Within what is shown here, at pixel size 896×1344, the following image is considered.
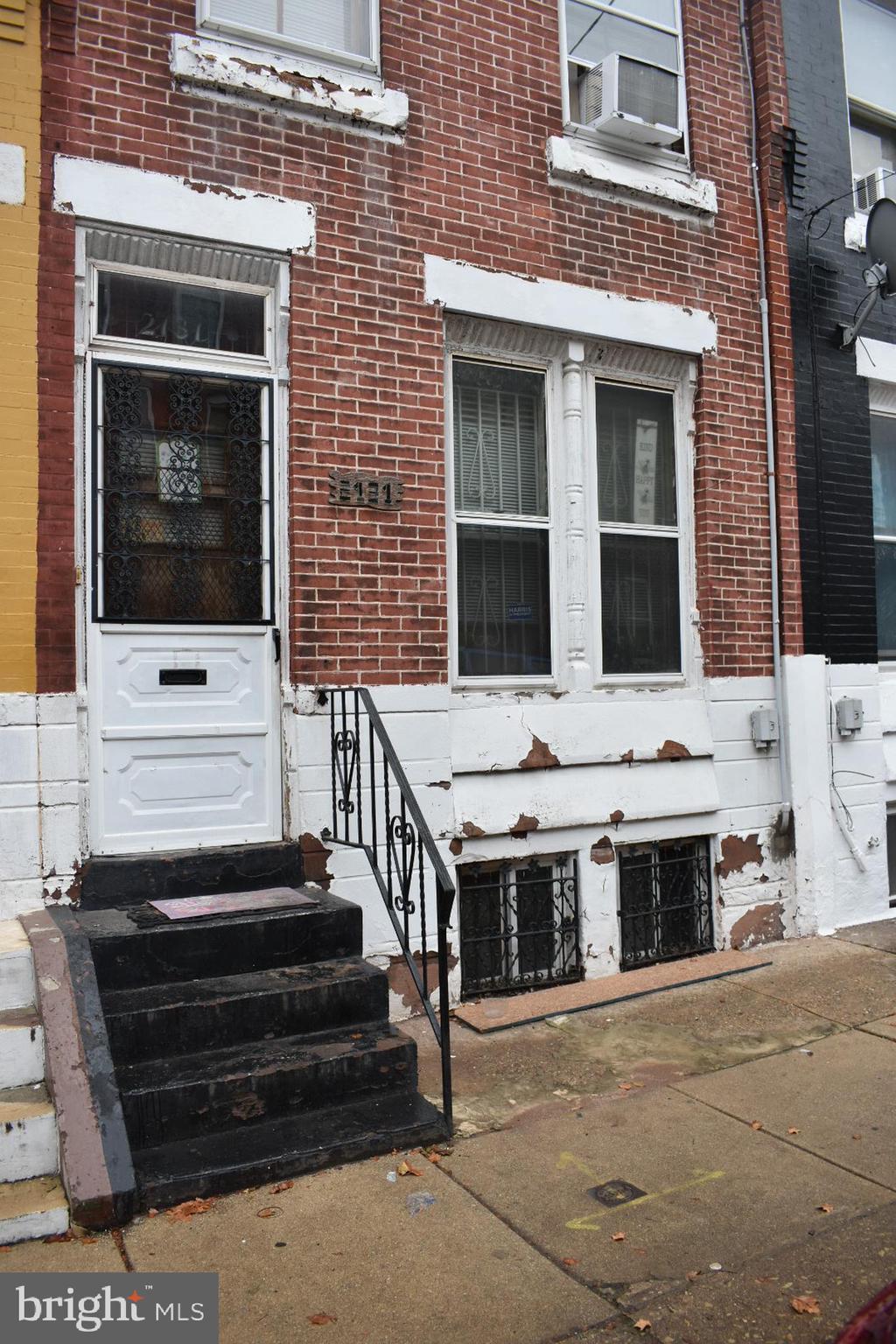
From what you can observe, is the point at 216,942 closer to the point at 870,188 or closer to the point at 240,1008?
the point at 240,1008

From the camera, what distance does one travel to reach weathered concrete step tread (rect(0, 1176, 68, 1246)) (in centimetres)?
321

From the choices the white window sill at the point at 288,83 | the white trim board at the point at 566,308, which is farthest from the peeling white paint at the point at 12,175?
the white trim board at the point at 566,308

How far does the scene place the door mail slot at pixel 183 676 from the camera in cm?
509

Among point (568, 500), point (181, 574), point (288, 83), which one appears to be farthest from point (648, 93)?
point (181, 574)

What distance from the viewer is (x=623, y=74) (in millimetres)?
6383

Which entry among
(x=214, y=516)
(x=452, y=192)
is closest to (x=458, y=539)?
(x=214, y=516)

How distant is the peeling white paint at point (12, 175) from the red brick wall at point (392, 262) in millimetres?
115

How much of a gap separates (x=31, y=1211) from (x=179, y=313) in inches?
157

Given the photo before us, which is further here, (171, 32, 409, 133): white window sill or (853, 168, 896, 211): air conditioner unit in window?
(853, 168, 896, 211): air conditioner unit in window

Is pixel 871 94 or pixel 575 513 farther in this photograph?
pixel 871 94

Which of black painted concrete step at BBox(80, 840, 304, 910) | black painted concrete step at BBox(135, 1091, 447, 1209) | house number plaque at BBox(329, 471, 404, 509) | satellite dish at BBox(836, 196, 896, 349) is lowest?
black painted concrete step at BBox(135, 1091, 447, 1209)

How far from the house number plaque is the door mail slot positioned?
1.10 m

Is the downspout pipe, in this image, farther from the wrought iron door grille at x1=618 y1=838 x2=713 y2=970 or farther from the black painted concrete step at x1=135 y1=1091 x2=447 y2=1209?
the black painted concrete step at x1=135 y1=1091 x2=447 y2=1209

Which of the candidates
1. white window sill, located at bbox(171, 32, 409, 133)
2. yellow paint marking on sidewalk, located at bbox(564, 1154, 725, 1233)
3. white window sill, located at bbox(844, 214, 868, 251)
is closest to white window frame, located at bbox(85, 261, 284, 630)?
white window sill, located at bbox(171, 32, 409, 133)
